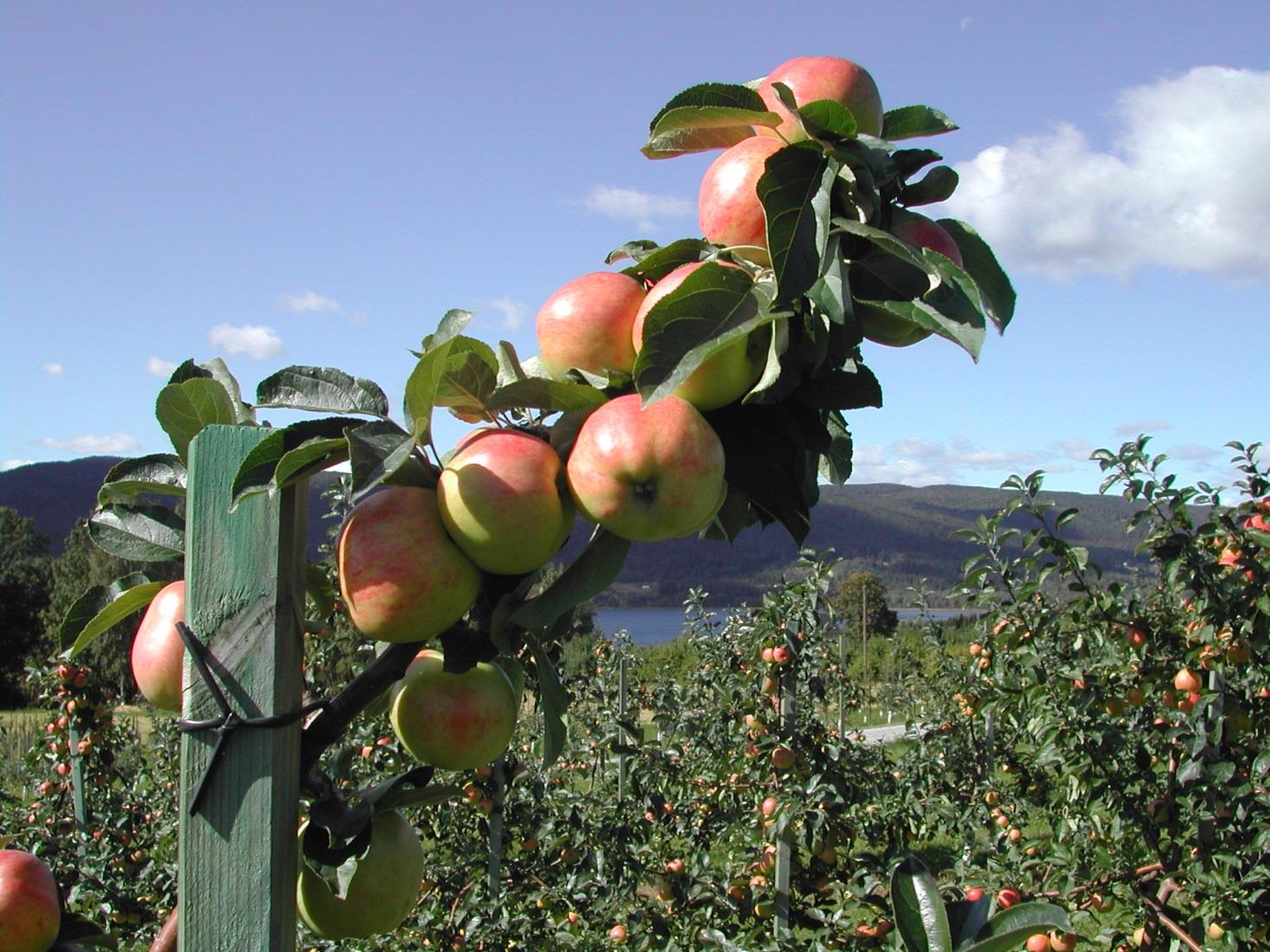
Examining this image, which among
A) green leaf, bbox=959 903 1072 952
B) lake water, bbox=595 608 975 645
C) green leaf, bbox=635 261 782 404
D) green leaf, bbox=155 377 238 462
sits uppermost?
green leaf, bbox=635 261 782 404

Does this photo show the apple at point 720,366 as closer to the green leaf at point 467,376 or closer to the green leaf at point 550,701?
the green leaf at point 467,376

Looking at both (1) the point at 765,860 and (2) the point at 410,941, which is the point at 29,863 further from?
(1) the point at 765,860

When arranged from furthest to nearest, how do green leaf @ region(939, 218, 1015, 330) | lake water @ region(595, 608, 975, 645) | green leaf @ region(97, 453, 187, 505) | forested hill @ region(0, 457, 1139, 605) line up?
forested hill @ region(0, 457, 1139, 605), lake water @ region(595, 608, 975, 645), green leaf @ region(97, 453, 187, 505), green leaf @ region(939, 218, 1015, 330)

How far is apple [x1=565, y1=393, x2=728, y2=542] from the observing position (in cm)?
69

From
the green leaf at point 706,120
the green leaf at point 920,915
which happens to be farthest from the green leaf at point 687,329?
the green leaf at point 920,915

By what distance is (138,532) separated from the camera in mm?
917

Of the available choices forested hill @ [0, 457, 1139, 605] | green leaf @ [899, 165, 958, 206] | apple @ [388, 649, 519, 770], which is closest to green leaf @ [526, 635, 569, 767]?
apple @ [388, 649, 519, 770]

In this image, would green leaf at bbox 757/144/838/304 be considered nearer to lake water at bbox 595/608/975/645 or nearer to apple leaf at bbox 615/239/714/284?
apple leaf at bbox 615/239/714/284

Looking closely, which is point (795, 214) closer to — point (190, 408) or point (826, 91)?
point (826, 91)

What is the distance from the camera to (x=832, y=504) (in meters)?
86.4

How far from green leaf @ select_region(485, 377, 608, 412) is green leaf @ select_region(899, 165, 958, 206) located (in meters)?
0.29

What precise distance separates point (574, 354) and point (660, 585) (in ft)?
242

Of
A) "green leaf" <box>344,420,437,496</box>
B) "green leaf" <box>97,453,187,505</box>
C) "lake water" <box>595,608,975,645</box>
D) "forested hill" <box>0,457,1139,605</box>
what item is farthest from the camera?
"forested hill" <box>0,457,1139,605</box>

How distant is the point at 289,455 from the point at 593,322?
248 mm
